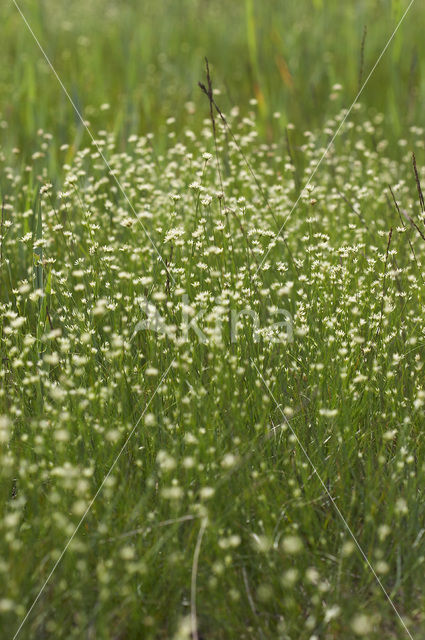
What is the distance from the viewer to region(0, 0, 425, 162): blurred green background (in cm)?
555

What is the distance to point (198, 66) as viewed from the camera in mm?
6254

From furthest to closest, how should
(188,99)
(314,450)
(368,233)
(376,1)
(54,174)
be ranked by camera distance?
1. (376,1)
2. (188,99)
3. (54,174)
4. (368,233)
5. (314,450)

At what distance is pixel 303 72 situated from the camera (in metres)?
6.28

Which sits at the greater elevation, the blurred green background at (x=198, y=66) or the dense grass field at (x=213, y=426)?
the blurred green background at (x=198, y=66)

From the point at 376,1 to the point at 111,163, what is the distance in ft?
17.0

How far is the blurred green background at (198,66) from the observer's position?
5.55 metres

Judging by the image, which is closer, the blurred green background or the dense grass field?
the dense grass field

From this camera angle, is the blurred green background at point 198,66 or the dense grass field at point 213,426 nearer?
the dense grass field at point 213,426

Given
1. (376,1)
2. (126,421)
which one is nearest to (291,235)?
(126,421)

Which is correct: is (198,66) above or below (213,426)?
above

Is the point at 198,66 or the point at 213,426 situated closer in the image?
the point at 213,426

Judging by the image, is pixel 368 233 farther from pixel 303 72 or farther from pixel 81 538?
pixel 303 72

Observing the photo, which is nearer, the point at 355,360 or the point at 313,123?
the point at 355,360

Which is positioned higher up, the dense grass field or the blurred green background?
the blurred green background
